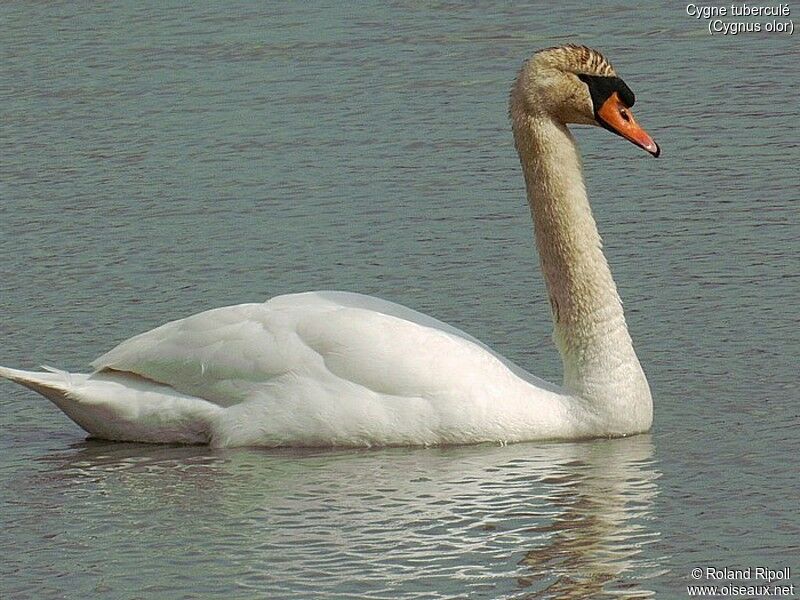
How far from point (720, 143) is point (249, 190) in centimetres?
255

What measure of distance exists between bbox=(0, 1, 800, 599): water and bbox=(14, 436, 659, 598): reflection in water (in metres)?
0.02

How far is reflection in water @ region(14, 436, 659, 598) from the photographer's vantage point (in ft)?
21.6

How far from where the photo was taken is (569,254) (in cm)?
845

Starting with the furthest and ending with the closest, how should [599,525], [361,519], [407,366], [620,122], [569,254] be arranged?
[569,254], [620,122], [407,366], [361,519], [599,525]

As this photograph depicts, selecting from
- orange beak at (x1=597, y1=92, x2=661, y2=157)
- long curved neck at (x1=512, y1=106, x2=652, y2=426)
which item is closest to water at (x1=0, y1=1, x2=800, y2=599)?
long curved neck at (x1=512, y1=106, x2=652, y2=426)

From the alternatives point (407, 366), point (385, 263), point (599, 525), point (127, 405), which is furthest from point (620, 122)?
point (127, 405)

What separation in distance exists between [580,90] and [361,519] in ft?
6.86

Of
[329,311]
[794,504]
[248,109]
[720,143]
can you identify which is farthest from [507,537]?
[248,109]

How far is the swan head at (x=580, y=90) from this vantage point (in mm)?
8312

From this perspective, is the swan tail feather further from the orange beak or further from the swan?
the orange beak

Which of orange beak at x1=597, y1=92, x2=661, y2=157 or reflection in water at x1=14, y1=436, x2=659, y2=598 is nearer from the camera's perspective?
reflection in water at x1=14, y1=436, x2=659, y2=598

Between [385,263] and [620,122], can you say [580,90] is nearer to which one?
[620,122]

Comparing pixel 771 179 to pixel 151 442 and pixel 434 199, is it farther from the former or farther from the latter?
pixel 151 442

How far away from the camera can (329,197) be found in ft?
36.2
